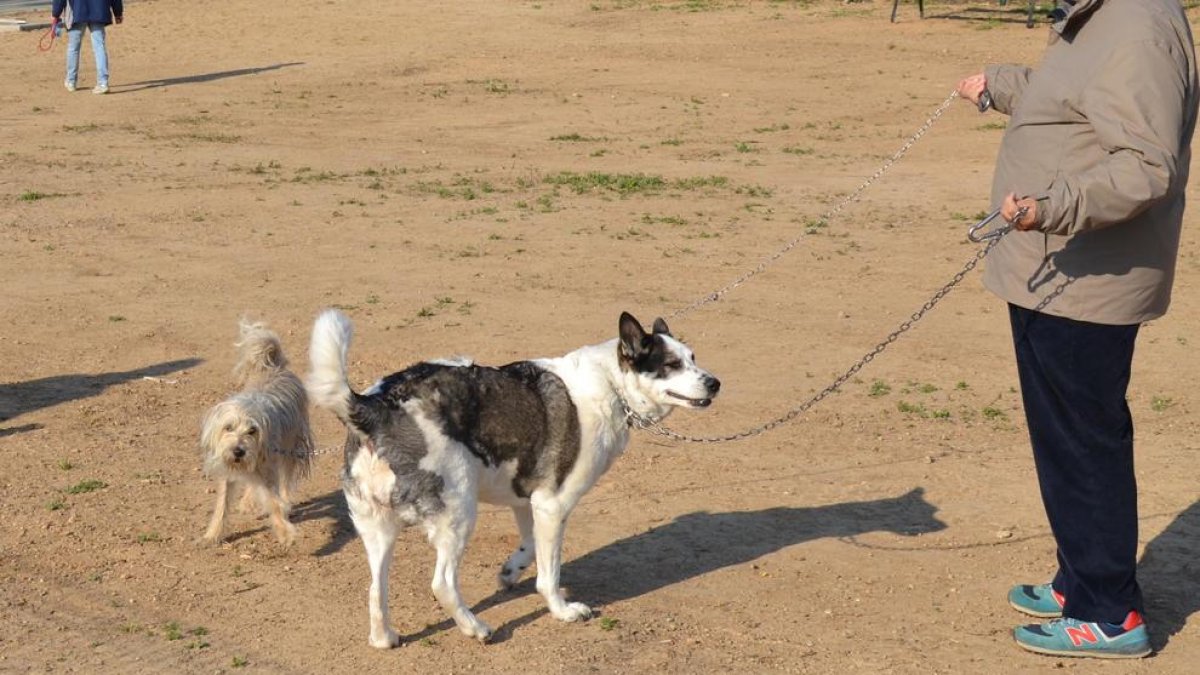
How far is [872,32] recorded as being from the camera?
92.5 ft

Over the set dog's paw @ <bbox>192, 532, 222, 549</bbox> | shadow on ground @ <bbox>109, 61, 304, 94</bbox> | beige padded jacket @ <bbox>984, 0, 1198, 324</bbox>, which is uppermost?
beige padded jacket @ <bbox>984, 0, 1198, 324</bbox>

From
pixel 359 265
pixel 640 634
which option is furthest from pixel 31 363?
pixel 640 634

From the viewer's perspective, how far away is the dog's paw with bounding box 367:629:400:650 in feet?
20.7

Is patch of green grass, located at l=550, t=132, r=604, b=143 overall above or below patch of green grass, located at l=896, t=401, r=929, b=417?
below

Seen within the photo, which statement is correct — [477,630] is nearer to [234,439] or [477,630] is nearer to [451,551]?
[451,551]

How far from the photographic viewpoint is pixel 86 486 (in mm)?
8188

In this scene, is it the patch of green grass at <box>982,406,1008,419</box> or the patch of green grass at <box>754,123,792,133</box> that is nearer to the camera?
the patch of green grass at <box>982,406,1008,419</box>

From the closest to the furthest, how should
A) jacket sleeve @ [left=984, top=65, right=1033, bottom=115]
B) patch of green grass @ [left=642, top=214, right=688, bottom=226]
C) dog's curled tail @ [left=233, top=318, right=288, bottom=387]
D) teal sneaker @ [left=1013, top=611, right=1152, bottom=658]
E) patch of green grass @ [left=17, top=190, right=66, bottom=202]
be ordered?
teal sneaker @ [left=1013, top=611, right=1152, bottom=658] < jacket sleeve @ [left=984, top=65, right=1033, bottom=115] < dog's curled tail @ [left=233, top=318, right=288, bottom=387] < patch of green grass @ [left=642, top=214, right=688, bottom=226] < patch of green grass @ [left=17, top=190, right=66, bottom=202]

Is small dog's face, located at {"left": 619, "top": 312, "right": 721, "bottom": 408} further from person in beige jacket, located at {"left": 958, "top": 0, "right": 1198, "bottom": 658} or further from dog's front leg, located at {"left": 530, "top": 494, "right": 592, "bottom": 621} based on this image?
person in beige jacket, located at {"left": 958, "top": 0, "right": 1198, "bottom": 658}

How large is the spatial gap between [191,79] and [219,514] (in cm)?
1772

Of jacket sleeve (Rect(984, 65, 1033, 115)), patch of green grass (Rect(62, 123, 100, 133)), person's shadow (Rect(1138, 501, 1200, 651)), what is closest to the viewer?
jacket sleeve (Rect(984, 65, 1033, 115))

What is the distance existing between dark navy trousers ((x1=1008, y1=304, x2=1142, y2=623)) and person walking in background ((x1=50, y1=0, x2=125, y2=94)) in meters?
18.6

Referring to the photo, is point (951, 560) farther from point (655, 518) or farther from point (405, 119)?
point (405, 119)

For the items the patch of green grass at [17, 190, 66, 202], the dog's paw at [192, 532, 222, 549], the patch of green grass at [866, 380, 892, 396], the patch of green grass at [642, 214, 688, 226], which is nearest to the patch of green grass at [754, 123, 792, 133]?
the patch of green grass at [642, 214, 688, 226]
